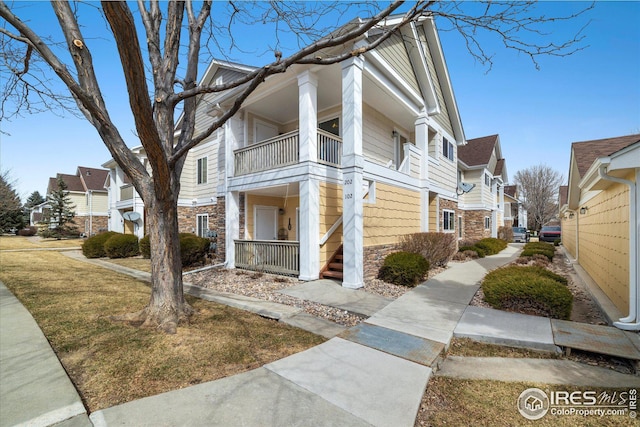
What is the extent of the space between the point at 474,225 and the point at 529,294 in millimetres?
17695

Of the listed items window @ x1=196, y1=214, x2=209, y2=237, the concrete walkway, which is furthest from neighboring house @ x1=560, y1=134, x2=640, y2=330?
window @ x1=196, y1=214, x2=209, y2=237

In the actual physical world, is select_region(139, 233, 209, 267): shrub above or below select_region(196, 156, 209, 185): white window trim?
below

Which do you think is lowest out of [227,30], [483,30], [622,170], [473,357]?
[473,357]

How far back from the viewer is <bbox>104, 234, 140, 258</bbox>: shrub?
15.3 m

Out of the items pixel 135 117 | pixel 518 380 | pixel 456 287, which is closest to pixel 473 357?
pixel 518 380

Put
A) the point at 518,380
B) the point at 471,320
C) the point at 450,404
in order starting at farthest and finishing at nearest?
the point at 471,320
the point at 518,380
the point at 450,404

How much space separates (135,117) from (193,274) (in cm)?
787

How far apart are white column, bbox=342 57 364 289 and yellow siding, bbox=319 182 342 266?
1020 mm

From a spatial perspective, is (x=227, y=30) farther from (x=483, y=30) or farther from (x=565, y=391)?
(x=565, y=391)

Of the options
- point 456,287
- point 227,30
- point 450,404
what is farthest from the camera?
point 456,287

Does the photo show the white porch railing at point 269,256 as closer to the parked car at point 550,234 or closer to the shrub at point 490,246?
the shrub at point 490,246

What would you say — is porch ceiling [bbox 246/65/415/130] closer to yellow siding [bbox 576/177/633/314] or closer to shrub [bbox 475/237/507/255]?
yellow siding [bbox 576/177/633/314]

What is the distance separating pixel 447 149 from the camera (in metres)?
16.4

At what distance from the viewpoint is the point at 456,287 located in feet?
26.8
